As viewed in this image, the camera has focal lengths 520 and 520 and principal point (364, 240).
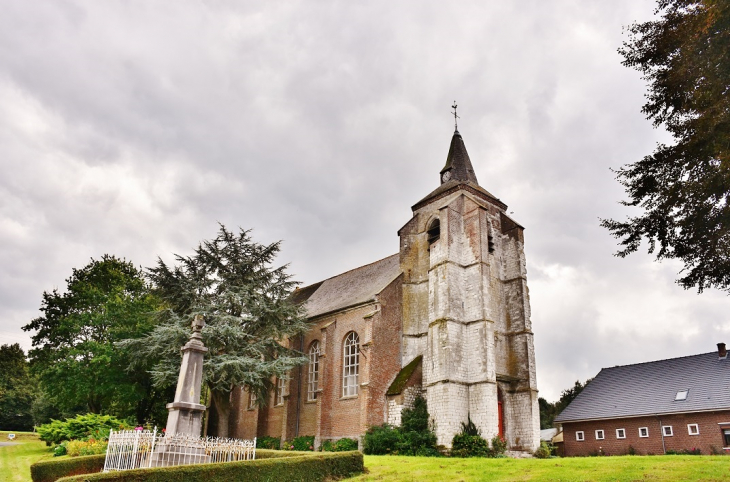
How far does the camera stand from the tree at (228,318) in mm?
23828

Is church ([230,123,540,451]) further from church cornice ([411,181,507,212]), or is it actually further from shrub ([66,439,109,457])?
shrub ([66,439,109,457])

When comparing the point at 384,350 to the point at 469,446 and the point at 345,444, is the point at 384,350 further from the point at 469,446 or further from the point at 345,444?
the point at 469,446

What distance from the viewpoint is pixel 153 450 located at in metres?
13.9

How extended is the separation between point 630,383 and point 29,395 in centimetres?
5599

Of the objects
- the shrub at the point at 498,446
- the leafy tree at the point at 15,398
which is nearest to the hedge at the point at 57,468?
the shrub at the point at 498,446

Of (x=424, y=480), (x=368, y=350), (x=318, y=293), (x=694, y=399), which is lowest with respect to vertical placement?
(x=424, y=480)

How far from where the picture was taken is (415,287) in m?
28.7

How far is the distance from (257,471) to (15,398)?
2075 inches

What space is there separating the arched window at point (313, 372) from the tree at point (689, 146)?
817 inches

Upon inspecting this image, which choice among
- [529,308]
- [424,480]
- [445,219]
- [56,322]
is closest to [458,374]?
[529,308]

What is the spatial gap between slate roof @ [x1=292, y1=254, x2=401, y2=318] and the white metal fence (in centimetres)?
1399

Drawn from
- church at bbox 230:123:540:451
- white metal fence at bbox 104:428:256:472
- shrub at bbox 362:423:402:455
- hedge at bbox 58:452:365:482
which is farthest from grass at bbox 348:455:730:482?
church at bbox 230:123:540:451

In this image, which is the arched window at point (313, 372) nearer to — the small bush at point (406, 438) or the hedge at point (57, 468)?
the small bush at point (406, 438)

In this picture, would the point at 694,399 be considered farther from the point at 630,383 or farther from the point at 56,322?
the point at 56,322
